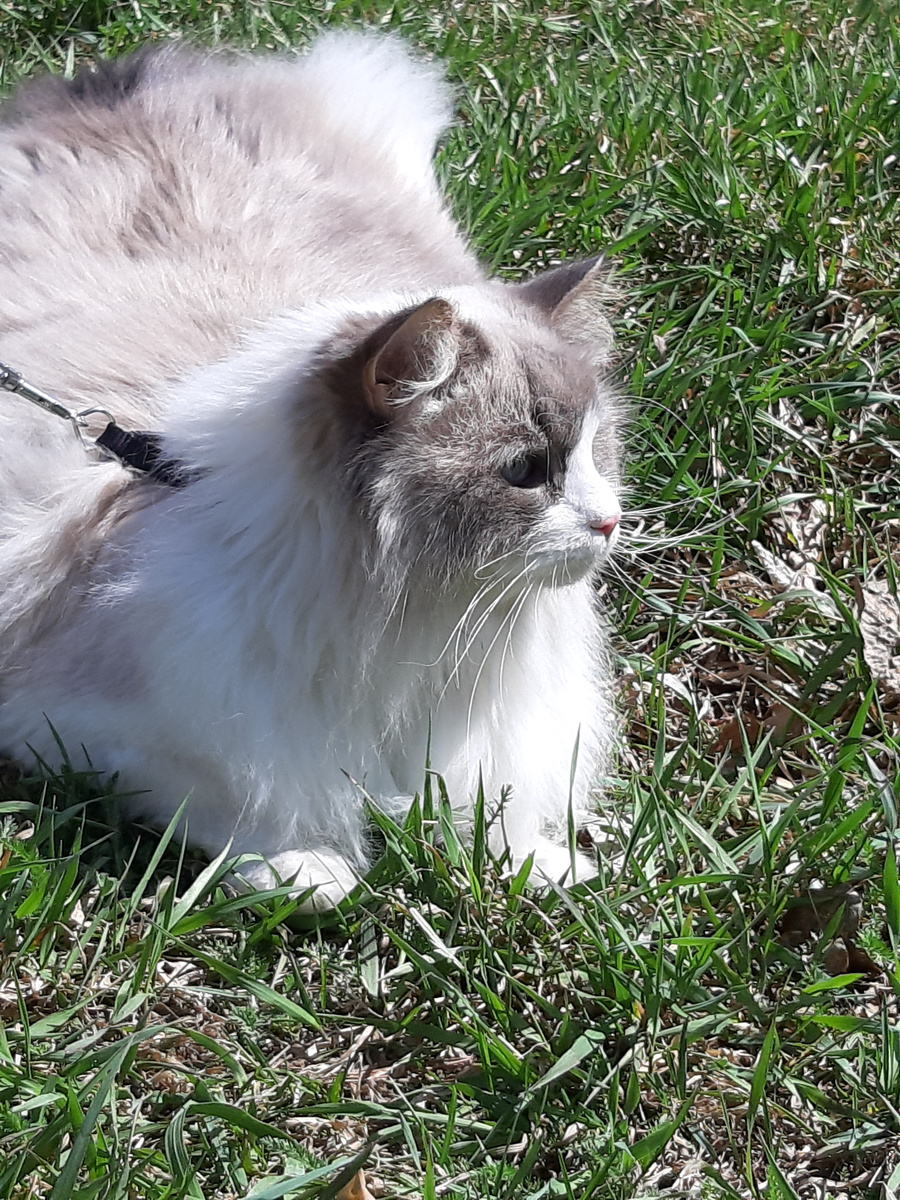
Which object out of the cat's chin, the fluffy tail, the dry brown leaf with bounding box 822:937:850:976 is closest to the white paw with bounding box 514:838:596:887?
the dry brown leaf with bounding box 822:937:850:976

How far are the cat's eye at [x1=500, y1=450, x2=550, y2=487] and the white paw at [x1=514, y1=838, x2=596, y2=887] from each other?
73cm

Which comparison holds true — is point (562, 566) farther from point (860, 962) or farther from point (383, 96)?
point (383, 96)

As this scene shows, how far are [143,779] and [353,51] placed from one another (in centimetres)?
237

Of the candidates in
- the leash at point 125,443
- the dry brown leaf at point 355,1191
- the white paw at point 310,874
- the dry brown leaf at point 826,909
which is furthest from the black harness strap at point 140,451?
the dry brown leaf at point 826,909

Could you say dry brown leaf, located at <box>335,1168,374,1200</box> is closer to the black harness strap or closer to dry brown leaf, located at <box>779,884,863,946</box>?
dry brown leaf, located at <box>779,884,863,946</box>

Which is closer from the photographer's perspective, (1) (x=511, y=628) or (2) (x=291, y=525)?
(2) (x=291, y=525)

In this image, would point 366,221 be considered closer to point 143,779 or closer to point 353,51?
point 353,51

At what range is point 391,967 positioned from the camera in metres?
2.31

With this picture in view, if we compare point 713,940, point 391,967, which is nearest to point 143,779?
point 391,967

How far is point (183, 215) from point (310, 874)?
1463 mm

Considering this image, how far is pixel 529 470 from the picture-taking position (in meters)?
2.19

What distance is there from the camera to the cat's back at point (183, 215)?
262 centimetres

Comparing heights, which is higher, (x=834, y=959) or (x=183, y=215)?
(x=183, y=215)

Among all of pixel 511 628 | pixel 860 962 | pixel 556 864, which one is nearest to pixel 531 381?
pixel 511 628
